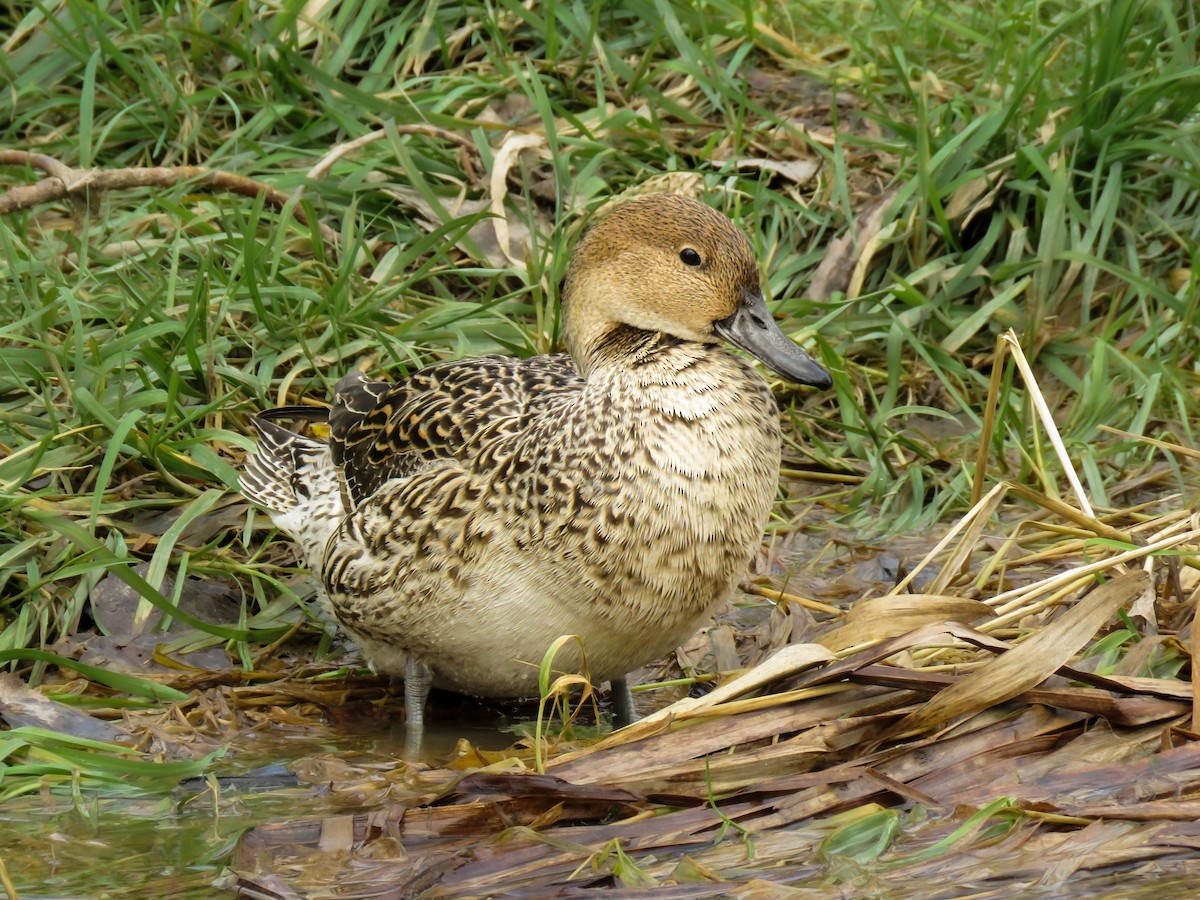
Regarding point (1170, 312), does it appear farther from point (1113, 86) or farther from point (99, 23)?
point (99, 23)

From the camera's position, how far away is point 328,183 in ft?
18.7

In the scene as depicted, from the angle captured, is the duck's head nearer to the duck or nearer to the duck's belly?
the duck

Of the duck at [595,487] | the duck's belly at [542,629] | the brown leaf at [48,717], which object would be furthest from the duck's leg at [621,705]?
the brown leaf at [48,717]

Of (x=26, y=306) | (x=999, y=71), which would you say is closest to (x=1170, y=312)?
(x=999, y=71)

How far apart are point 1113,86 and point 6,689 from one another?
12.3 ft

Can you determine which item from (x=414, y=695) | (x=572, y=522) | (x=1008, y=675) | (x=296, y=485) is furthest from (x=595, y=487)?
(x=296, y=485)

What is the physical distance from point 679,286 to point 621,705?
980mm

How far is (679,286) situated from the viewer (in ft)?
12.3

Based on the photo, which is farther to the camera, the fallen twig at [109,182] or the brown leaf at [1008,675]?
the fallen twig at [109,182]

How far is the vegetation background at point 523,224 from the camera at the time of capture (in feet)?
15.4

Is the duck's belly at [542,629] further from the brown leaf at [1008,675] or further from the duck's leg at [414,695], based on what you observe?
the brown leaf at [1008,675]

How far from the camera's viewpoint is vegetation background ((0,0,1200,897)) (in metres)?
4.71

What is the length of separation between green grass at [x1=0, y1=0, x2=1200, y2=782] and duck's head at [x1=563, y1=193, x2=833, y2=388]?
1.01 meters

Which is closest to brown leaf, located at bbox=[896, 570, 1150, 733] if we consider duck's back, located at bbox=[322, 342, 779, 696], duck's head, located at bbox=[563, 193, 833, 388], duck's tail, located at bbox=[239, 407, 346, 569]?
duck's back, located at bbox=[322, 342, 779, 696]
